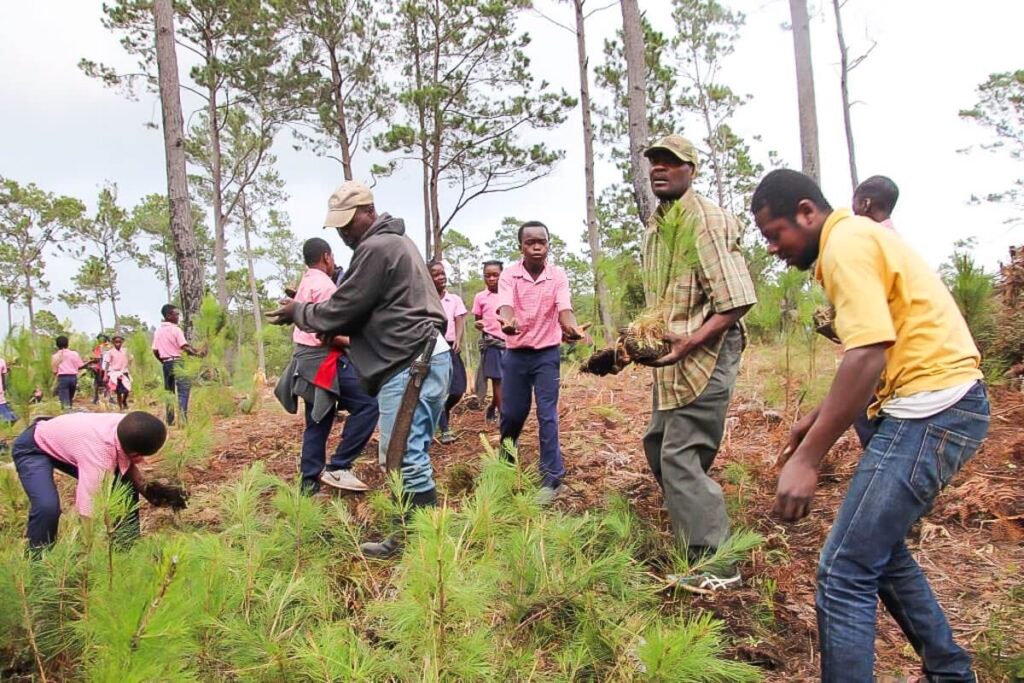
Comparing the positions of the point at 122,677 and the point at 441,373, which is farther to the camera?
the point at 441,373

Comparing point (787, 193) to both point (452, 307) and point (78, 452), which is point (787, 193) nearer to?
point (78, 452)

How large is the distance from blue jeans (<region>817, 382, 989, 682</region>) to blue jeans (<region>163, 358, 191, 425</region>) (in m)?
4.36

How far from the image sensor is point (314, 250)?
391 cm

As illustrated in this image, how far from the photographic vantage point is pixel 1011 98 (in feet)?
68.2

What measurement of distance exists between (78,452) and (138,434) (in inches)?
11.6

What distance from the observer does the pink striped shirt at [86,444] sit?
2656 mm

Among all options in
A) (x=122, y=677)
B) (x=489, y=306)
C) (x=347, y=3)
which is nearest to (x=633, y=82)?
(x=489, y=306)

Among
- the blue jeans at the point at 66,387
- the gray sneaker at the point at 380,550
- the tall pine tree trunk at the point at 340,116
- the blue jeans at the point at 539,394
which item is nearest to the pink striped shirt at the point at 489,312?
the blue jeans at the point at 539,394

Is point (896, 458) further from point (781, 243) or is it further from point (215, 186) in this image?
point (215, 186)

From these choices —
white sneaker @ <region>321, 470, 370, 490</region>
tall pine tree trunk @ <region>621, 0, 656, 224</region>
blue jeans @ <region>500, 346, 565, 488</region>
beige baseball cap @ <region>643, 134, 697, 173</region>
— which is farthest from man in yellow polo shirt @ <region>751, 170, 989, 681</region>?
tall pine tree trunk @ <region>621, 0, 656, 224</region>

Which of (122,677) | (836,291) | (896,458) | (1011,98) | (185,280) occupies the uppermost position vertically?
(1011,98)

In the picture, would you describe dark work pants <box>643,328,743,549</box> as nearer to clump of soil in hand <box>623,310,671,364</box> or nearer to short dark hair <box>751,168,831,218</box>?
clump of soil in hand <box>623,310,671,364</box>

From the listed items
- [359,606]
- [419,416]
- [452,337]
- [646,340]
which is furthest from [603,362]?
[452,337]

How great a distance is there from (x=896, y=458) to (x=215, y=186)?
19.9m
